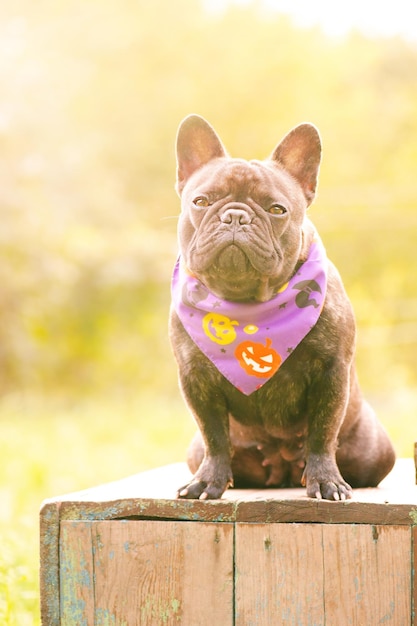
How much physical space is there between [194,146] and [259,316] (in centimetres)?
74

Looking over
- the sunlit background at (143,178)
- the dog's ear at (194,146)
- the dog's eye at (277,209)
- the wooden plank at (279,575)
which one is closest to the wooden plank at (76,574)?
the wooden plank at (279,575)

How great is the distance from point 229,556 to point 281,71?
16608mm

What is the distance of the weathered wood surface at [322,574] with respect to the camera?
8.78ft

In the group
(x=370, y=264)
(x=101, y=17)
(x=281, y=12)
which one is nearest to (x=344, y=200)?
(x=370, y=264)

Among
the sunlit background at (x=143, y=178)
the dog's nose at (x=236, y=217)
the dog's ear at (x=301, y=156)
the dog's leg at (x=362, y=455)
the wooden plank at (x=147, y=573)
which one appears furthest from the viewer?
the sunlit background at (x=143, y=178)

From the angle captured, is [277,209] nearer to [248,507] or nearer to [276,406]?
[276,406]

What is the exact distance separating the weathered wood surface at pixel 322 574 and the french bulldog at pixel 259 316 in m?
0.20

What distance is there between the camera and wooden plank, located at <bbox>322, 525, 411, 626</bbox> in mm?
2666

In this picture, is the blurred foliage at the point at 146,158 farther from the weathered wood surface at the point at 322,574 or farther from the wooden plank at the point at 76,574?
the weathered wood surface at the point at 322,574

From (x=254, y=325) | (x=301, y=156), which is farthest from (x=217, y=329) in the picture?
(x=301, y=156)

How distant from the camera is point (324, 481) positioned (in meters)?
2.98

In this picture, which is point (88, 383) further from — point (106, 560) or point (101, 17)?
point (106, 560)

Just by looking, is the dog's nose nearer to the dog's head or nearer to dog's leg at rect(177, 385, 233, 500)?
the dog's head

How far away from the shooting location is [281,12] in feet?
63.7
